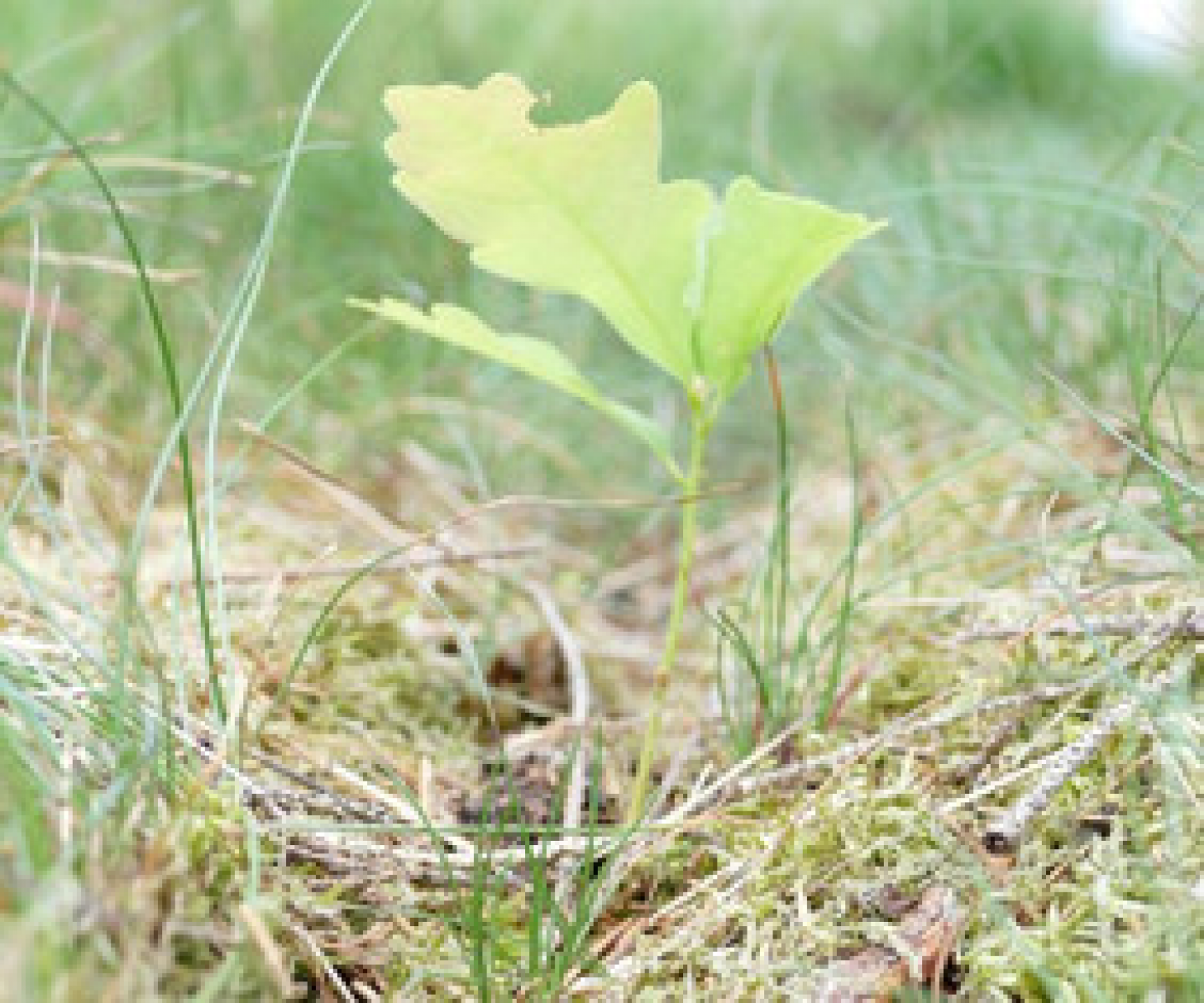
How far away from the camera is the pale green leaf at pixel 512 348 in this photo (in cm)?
105

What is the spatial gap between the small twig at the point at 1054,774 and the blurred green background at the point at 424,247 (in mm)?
380

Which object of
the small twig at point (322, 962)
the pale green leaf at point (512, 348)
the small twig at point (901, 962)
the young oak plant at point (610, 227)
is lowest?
the small twig at point (322, 962)

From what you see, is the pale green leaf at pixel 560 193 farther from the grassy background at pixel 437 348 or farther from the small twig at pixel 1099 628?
the small twig at pixel 1099 628

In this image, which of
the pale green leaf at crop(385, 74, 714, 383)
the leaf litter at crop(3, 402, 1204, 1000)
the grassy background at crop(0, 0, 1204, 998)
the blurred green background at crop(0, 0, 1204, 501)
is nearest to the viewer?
the leaf litter at crop(3, 402, 1204, 1000)

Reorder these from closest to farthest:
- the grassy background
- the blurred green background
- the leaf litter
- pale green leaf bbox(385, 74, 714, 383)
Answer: the leaf litter → pale green leaf bbox(385, 74, 714, 383) → the grassy background → the blurred green background

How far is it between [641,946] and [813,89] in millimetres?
4045

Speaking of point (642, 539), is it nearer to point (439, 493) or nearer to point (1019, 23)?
point (439, 493)

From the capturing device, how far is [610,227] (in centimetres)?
106

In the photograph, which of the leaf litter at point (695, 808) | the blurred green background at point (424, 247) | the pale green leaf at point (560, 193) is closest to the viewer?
the leaf litter at point (695, 808)

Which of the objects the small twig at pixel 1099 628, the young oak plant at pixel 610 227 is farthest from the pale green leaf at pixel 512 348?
the small twig at pixel 1099 628

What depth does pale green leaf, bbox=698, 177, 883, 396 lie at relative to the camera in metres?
1.03

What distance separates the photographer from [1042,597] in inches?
53.2

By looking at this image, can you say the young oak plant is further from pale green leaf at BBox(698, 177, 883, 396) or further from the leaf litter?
the leaf litter

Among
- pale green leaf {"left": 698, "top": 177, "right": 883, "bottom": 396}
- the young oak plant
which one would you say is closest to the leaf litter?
the young oak plant
